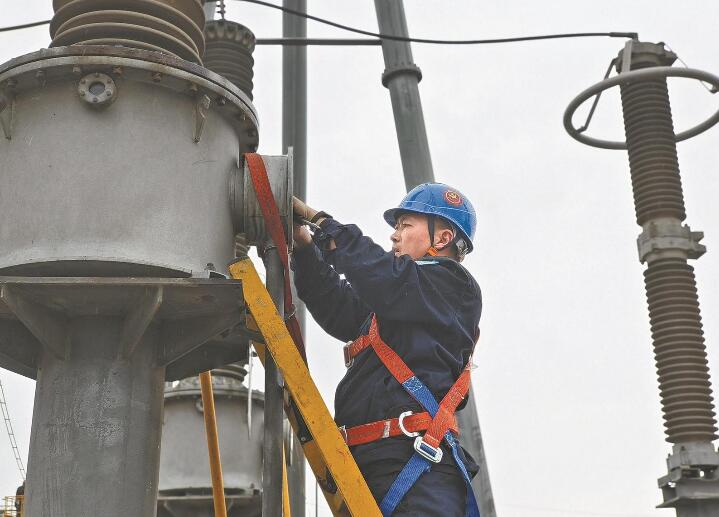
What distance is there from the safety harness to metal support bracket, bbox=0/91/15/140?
189 centimetres

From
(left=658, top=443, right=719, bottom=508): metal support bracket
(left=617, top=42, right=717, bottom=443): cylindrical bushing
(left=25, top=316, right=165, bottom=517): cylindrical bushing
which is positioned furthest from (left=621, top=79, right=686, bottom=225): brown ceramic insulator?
(left=25, top=316, right=165, bottom=517): cylindrical bushing

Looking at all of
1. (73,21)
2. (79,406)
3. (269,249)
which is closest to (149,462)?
(79,406)

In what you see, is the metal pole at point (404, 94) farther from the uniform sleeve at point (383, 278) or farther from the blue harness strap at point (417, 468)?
the blue harness strap at point (417, 468)

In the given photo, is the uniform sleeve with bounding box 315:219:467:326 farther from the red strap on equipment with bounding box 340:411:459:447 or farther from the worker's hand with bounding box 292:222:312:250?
the red strap on equipment with bounding box 340:411:459:447

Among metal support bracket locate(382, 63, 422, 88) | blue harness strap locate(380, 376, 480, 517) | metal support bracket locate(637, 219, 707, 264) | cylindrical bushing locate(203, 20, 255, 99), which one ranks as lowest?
blue harness strap locate(380, 376, 480, 517)

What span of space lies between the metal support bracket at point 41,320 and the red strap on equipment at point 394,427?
1340 millimetres

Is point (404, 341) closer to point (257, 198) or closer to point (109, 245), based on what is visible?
point (257, 198)

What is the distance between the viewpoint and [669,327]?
9.72 metres

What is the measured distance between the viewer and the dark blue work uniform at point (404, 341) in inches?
152

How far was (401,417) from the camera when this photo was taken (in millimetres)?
3861

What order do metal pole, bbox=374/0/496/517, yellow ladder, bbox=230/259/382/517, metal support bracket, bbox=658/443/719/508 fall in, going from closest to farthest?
yellow ladder, bbox=230/259/382/517 → metal pole, bbox=374/0/496/517 → metal support bracket, bbox=658/443/719/508

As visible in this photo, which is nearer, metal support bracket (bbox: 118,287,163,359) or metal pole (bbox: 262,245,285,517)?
metal pole (bbox: 262,245,285,517)

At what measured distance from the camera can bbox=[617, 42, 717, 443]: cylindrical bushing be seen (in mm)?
9414

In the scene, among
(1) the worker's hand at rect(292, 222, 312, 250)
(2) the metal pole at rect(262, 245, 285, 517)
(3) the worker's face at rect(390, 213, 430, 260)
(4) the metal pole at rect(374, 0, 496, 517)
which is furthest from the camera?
(4) the metal pole at rect(374, 0, 496, 517)
